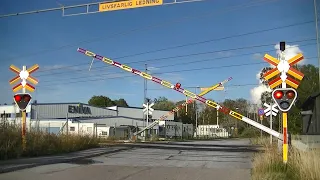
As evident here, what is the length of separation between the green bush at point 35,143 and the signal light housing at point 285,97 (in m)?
12.3

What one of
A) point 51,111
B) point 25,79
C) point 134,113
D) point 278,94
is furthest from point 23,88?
point 134,113

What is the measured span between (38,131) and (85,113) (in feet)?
201

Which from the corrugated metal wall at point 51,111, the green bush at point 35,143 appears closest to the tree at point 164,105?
the corrugated metal wall at point 51,111

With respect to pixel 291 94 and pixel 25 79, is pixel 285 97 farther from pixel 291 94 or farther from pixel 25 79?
pixel 25 79

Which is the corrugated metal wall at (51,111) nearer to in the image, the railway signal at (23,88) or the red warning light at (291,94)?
the railway signal at (23,88)

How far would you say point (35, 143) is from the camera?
813 inches

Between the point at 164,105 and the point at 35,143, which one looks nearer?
the point at 35,143

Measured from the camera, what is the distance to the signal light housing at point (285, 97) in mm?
13195

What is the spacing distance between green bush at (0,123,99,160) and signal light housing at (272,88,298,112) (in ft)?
40.4

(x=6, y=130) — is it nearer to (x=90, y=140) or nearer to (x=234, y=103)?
(x=90, y=140)

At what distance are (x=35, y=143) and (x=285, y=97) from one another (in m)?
13.5

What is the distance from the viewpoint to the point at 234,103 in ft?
368

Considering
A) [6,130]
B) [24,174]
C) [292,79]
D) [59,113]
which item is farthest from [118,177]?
[59,113]

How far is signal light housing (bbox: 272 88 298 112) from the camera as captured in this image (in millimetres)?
13195
